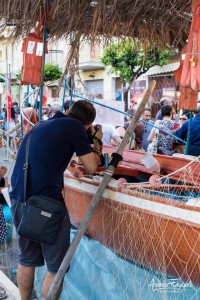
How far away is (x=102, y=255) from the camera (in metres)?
3.14

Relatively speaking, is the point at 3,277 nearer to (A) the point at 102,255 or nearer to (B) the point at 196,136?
(A) the point at 102,255

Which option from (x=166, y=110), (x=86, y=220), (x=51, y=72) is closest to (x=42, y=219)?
(x=86, y=220)

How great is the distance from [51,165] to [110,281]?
3.19 feet

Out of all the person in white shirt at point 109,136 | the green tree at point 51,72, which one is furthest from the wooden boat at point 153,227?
the green tree at point 51,72

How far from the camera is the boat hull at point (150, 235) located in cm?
224

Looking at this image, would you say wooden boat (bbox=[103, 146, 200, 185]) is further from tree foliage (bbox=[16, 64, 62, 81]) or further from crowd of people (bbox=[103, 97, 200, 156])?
tree foliage (bbox=[16, 64, 62, 81])

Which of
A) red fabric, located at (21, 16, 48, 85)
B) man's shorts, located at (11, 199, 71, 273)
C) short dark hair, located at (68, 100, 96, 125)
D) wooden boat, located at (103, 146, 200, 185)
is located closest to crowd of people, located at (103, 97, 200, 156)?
wooden boat, located at (103, 146, 200, 185)

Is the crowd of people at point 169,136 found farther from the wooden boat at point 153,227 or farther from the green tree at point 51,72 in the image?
the green tree at point 51,72

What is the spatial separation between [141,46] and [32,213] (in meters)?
2.80

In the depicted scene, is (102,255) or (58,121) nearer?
(58,121)

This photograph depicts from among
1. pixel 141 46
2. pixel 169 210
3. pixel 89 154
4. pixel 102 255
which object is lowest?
pixel 102 255

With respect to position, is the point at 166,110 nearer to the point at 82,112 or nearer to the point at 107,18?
the point at 107,18

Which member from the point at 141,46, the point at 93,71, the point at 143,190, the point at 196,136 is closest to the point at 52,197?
the point at 143,190

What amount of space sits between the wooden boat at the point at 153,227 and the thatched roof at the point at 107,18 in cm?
142
